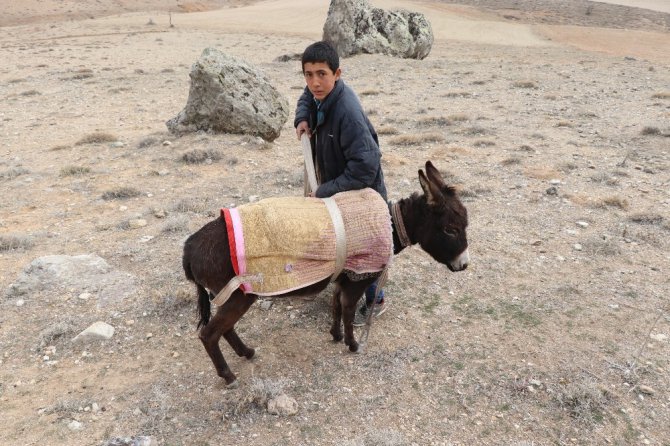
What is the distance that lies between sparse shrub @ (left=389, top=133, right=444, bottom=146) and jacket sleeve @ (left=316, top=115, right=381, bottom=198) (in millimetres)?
6942

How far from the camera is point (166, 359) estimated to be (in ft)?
14.7

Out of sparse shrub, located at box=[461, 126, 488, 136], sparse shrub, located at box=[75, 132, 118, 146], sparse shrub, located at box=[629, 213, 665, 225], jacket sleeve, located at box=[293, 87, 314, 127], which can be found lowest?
sparse shrub, located at box=[75, 132, 118, 146]

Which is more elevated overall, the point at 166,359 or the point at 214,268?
the point at 214,268

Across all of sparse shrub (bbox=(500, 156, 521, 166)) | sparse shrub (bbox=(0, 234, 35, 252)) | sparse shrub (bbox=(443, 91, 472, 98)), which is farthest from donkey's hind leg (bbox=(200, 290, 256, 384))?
sparse shrub (bbox=(443, 91, 472, 98))

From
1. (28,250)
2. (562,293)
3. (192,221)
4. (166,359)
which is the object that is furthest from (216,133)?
(562,293)

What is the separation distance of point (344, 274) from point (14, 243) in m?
5.14

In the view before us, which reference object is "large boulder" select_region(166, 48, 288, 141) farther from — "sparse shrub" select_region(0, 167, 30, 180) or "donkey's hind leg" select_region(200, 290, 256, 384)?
"donkey's hind leg" select_region(200, 290, 256, 384)

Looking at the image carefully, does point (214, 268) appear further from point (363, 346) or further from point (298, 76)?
point (298, 76)

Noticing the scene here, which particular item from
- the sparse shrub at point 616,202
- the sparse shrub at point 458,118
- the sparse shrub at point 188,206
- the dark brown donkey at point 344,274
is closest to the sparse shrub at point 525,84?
the sparse shrub at point 458,118

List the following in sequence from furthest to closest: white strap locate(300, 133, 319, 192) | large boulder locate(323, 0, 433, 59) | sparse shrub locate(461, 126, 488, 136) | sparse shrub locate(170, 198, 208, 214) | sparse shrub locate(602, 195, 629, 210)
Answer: large boulder locate(323, 0, 433, 59)
sparse shrub locate(461, 126, 488, 136)
sparse shrub locate(170, 198, 208, 214)
sparse shrub locate(602, 195, 629, 210)
white strap locate(300, 133, 319, 192)

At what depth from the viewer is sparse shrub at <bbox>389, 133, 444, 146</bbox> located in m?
10.8

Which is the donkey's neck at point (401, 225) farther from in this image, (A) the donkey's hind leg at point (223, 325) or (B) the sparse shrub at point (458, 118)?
(B) the sparse shrub at point (458, 118)

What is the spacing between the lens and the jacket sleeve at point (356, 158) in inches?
151

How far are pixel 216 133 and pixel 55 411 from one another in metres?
8.37
